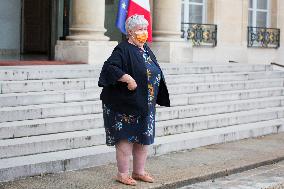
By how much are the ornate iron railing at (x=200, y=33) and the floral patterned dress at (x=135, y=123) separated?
12887 mm

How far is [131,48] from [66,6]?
11.3m

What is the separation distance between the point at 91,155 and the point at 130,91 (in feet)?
5.63

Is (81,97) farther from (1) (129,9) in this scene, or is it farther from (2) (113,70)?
(1) (129,9)

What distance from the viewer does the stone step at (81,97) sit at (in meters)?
9.74

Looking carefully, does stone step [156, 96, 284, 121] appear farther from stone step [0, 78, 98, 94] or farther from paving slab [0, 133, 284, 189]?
stone step [0, 78, 98, 94]

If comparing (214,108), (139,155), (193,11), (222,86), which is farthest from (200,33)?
(139,155)

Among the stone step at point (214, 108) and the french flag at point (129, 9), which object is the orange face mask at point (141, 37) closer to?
the stone step at point (214, 108)

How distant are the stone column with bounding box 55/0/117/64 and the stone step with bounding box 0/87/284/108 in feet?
9.69

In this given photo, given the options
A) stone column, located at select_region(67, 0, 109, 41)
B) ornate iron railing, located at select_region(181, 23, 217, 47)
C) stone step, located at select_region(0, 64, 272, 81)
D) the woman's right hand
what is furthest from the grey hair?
ornate iron railing, located at select_region(181, 23, 217, 47)

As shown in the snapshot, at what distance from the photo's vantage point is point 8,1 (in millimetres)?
19281

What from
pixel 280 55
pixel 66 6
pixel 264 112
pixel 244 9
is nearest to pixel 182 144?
pixel 264 112

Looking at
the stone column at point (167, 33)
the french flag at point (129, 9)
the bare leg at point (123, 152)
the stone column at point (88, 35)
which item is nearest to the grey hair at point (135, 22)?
the bare leg at point (123, 152)

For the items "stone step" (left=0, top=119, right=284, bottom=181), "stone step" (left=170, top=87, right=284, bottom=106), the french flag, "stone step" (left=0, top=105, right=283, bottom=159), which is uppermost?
the french flag

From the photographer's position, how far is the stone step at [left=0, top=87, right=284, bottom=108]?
9742mm
